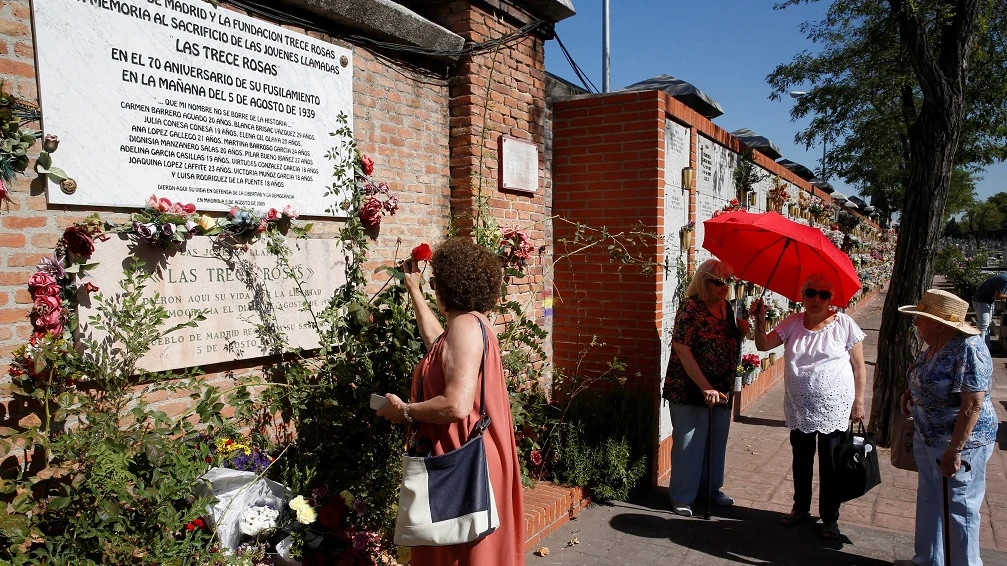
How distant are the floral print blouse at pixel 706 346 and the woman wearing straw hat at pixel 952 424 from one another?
1123 mm

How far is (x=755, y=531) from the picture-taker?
15.3 feet

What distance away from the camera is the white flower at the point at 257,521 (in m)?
2.84

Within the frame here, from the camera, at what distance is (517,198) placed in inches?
200

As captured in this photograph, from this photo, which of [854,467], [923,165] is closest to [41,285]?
[854,467]

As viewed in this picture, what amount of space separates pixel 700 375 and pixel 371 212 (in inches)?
95.3

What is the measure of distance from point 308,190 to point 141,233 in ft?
3.20

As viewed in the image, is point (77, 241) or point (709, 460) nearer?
point (77, 241)

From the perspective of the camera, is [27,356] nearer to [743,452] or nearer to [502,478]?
[502,478]

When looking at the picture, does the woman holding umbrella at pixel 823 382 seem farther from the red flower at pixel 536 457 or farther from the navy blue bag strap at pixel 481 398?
the navy blue bag strap at pixel 481 398

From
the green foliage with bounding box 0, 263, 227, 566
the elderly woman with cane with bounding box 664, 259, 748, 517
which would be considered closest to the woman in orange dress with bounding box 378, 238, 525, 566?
the green foliage with bounding box 0, 263, 227, 566

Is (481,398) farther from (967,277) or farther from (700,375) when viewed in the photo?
(967,277)

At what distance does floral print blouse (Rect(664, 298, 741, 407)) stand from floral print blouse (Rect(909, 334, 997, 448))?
45.4 inches

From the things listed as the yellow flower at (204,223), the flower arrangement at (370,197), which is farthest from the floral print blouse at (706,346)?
the yellow flower at (204,223)

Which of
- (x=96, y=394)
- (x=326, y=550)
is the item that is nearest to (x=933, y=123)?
(x=326, y=550)
